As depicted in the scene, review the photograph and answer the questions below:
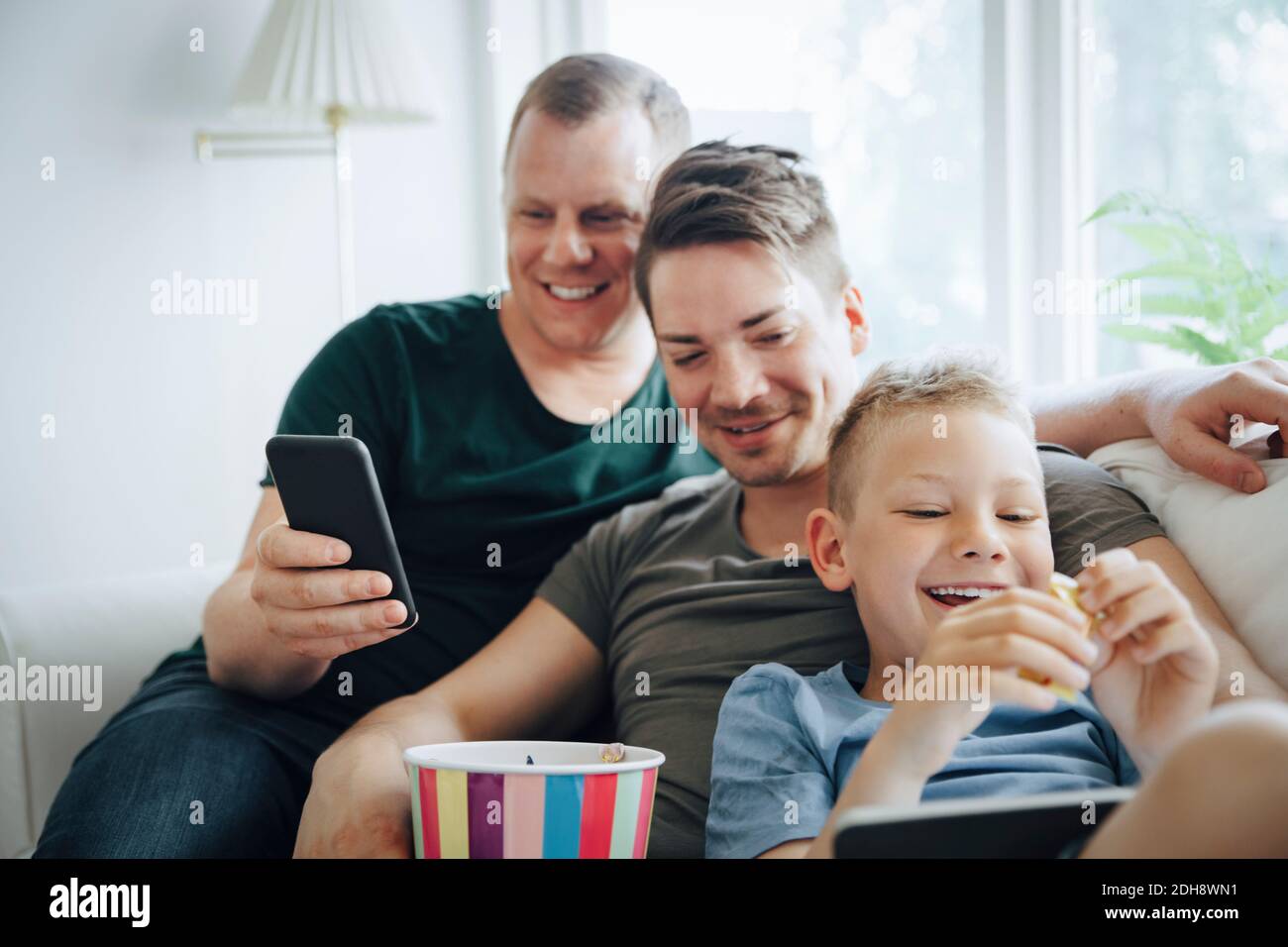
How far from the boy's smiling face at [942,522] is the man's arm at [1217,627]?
14cm

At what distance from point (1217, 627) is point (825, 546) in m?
0.34

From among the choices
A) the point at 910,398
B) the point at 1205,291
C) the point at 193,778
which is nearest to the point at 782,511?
the point at 910,398

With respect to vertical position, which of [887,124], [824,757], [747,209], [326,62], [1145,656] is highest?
[326,62]

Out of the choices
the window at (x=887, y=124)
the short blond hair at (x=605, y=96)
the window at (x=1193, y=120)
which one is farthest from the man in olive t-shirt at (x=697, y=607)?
the window at (x=887, y=124)

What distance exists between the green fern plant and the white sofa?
1.49m

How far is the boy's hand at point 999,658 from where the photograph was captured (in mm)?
732

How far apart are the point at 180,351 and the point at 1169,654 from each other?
6.66ft

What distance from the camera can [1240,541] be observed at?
1042 millimetres

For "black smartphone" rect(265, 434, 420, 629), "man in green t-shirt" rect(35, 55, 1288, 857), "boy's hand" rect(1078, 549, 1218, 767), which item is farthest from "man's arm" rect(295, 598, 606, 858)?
"boy's hand" rect(1078, 549, 1218, 767)

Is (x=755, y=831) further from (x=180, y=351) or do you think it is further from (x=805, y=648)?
(x=180, y=351)

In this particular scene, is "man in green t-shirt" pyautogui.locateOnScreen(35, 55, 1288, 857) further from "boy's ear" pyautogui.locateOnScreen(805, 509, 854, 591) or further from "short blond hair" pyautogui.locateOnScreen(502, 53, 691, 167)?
"boy's ear" pyautogui.locateOnScreen(805, 509, 854, 591)

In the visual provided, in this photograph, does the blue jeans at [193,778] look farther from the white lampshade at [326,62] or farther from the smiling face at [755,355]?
the white lampshade at [326,62]

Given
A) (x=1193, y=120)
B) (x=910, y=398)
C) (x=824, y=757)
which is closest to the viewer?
(x=824, y=757)

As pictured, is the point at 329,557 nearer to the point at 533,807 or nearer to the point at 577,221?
the point at 533,807
